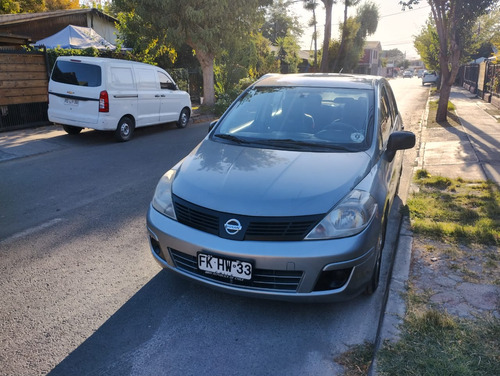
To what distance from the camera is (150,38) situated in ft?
53.8

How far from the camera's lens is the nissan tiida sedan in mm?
2996

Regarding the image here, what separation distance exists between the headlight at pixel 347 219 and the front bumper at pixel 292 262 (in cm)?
5

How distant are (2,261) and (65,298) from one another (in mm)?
1116

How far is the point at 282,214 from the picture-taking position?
301cm

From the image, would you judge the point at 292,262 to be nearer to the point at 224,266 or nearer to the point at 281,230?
the point at 281,230

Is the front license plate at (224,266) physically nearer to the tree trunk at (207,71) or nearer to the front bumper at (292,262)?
the front bumper at (292,262)

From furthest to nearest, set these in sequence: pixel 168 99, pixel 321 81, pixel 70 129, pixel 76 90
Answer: pixel 168 99 < pixel 70 129 < pixel 76 90 < pixel 321 81

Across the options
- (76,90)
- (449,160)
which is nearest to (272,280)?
(449,160)

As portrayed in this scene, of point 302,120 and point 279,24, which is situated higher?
point 279,24

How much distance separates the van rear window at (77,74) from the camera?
32.4 ft

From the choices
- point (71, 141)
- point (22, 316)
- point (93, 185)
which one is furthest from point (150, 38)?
point (22, 316)

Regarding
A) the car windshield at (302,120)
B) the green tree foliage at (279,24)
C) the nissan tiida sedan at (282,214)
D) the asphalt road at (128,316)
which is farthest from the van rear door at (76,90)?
the green tree foliage at (279,24)

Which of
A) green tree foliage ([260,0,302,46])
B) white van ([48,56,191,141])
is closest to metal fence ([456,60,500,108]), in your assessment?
white van ([48,56,191,141])

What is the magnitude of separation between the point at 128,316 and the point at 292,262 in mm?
1357
